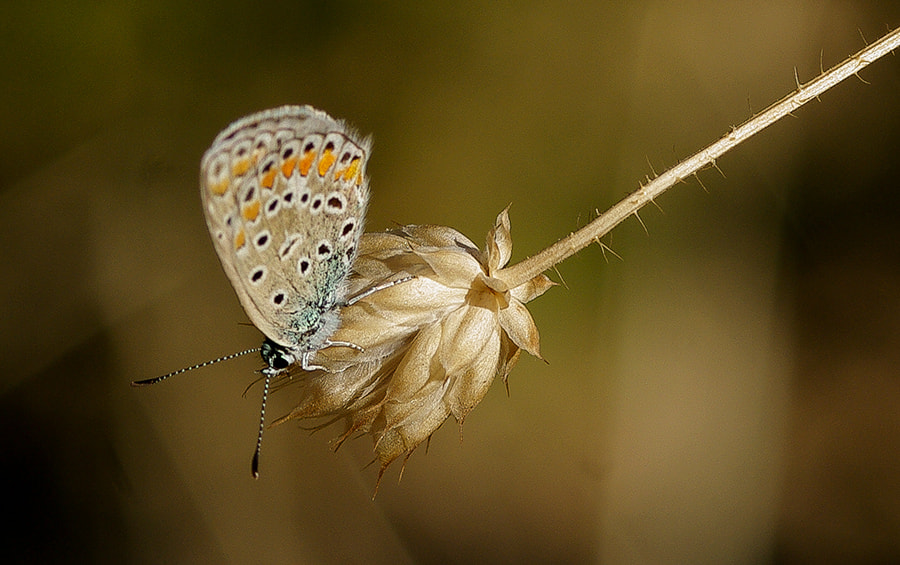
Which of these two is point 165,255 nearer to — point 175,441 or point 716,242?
point 175,441

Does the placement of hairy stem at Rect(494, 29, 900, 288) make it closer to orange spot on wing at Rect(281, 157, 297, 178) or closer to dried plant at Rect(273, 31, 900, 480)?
dried plant at Rect(273, 31, 900, 480)

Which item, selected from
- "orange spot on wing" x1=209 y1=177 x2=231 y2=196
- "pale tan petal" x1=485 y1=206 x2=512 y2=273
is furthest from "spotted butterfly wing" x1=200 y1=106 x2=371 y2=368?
"pale tan petal" x1=485 y1=206 x2=512 y2=273

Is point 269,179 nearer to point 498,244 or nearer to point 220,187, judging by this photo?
point 220,187

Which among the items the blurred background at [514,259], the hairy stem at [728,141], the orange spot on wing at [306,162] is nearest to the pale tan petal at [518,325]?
the hairy stem at [728,141]

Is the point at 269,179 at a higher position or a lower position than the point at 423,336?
higher

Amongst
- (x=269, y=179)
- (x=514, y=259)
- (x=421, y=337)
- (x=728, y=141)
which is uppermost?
(x=728, y=141)

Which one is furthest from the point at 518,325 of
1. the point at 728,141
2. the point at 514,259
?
the point at 514,259
